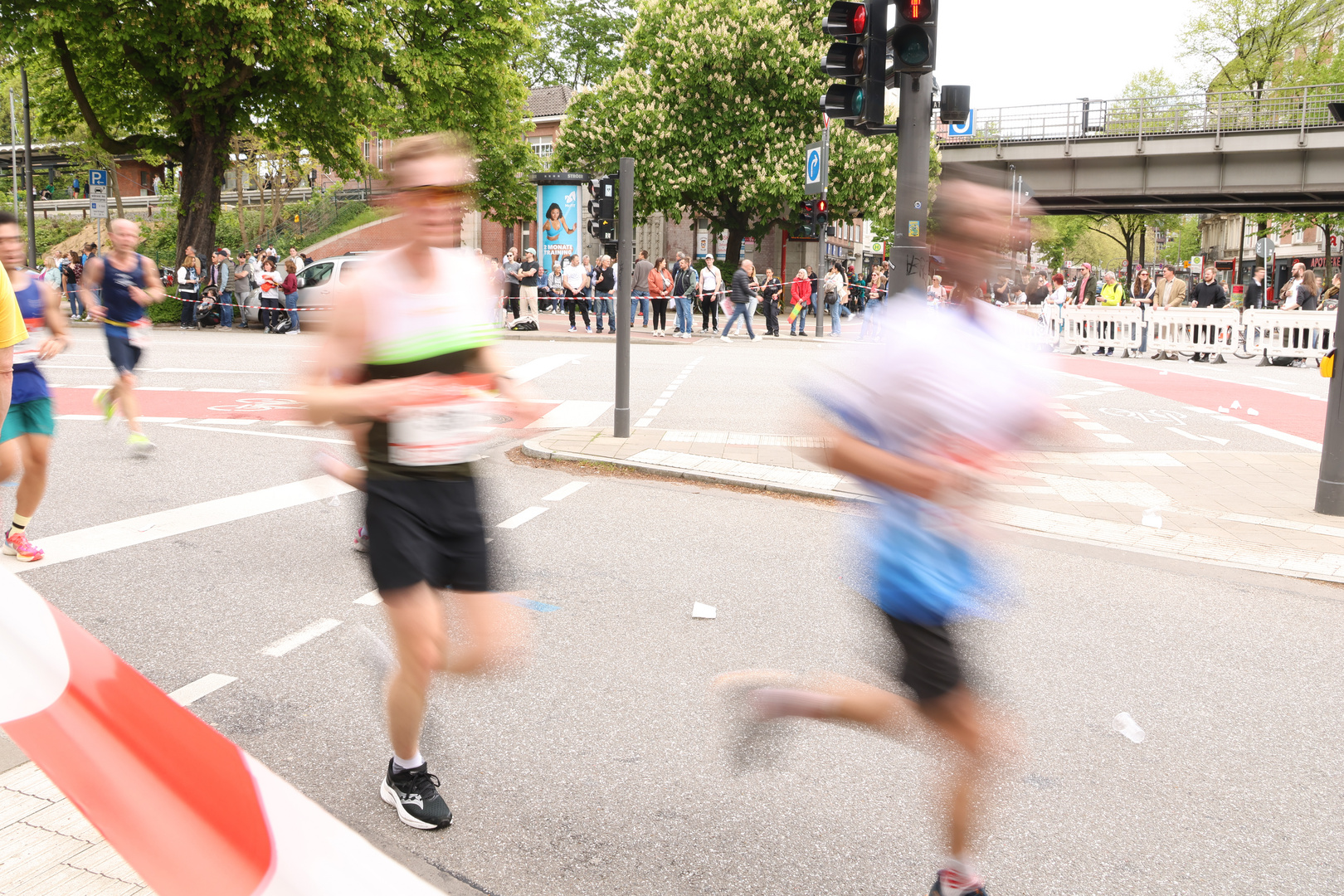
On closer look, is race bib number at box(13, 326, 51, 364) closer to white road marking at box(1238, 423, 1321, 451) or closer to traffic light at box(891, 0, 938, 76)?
traffic light at box(891, 0, 938, 76)

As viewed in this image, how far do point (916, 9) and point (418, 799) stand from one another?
727 cm

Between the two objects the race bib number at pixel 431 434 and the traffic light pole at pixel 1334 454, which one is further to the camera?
the traffic light pole at pixel 1334 454

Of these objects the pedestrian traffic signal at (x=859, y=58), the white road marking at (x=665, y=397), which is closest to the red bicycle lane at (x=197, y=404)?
the white road marking at (x=665, y=397)

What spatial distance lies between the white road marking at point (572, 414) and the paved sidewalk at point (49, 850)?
25.8 feet

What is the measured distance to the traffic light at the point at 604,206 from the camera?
35.3 ft

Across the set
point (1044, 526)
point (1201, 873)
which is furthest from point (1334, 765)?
point (1044, 526)

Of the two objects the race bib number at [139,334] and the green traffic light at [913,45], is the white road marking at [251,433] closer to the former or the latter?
the race bib number at [139,334]

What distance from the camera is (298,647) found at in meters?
4.62

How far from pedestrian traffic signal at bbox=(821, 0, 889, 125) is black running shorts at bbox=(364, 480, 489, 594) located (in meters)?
6.54

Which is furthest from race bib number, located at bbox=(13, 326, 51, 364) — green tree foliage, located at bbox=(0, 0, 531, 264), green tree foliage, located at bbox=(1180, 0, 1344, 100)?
green tree foliage, located at bbox=(1180, 0, 1344, 100)

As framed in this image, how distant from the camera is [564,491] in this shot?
26.9ft

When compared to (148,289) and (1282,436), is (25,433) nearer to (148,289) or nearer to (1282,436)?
(148,289)

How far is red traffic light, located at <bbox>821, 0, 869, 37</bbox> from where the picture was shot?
881 cm

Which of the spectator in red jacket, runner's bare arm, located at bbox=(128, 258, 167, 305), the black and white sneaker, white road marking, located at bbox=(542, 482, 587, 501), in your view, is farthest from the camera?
the spectator in red jacket
